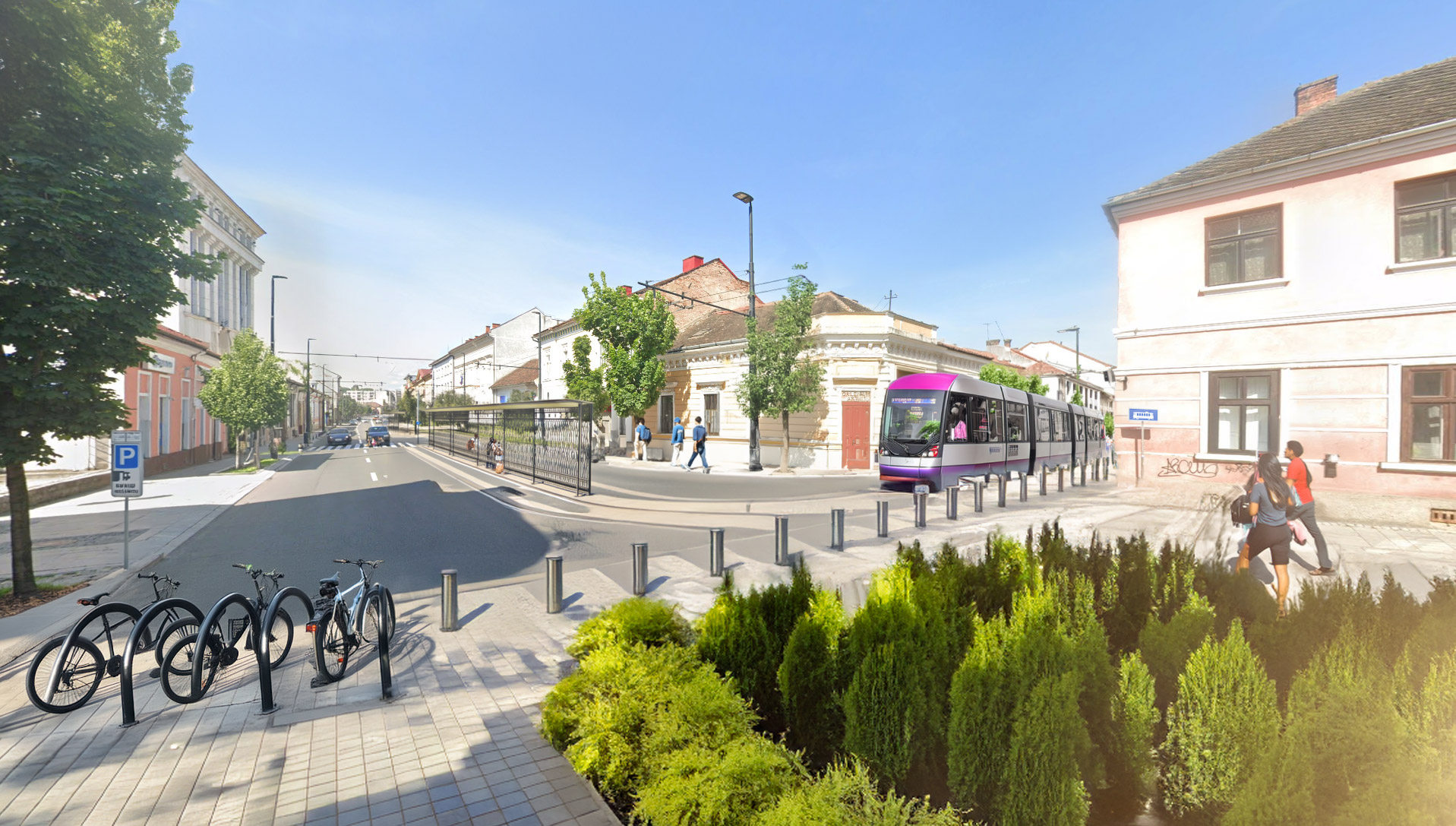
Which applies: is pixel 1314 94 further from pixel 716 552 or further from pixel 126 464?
pixel 126 464

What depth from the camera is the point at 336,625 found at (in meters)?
4.98

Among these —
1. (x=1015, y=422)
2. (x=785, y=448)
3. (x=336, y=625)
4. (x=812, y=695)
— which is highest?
(x=1015, y=422)

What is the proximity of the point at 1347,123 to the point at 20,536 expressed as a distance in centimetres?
2296

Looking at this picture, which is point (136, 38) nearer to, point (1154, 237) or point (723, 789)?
point (723, 789)

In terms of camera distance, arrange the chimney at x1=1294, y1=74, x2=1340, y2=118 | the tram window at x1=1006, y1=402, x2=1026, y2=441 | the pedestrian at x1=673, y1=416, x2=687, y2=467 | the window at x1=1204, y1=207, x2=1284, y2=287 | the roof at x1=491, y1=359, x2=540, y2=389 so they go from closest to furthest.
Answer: the window at x1=1204, y1=207, x2=1284, y2=287
the chimney at x1=1294, y1=74, x2=1340, y2=118
the tram window at x1=1006, y1=402, x2=1026, y2=441
the pedestrian at x1=673, y1=416, x2=687, y2=467
the roof at x1=491, y1=359, x2=540, y2=389

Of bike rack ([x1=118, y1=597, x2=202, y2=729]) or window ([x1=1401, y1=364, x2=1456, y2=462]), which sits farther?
window ([x1=1401, y1=364, x2=1456, y2=462])

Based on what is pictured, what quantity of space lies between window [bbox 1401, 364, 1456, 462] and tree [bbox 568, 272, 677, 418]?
80.3ft

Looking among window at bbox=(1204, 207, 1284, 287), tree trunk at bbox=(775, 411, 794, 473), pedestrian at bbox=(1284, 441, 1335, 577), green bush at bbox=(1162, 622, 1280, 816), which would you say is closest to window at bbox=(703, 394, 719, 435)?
tree trunk at bbox=(775, 411, 794, 473)

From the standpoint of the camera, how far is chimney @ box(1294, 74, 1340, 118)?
15.2m

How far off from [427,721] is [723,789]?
284 cm

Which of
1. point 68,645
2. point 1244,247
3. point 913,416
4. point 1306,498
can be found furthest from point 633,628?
point 1244,247

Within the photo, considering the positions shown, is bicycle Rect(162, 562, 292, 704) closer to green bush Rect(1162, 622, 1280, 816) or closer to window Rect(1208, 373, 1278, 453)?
green bush Rect(1162, 622, 1280, 816)

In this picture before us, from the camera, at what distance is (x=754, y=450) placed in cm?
2452

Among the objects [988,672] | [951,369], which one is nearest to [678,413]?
[951,369]
